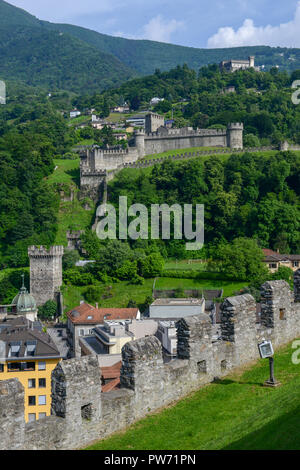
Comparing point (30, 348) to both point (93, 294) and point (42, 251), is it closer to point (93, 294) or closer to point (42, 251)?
point (93, 294)

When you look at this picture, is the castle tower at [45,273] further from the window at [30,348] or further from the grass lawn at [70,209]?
the window at [30,348]

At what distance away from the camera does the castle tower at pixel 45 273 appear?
69625 mm

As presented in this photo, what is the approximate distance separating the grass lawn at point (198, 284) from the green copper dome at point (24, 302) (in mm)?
14073

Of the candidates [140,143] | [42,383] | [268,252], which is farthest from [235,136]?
[42,383]

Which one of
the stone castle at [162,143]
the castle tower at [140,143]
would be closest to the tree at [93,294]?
the stone castle at [162,143]

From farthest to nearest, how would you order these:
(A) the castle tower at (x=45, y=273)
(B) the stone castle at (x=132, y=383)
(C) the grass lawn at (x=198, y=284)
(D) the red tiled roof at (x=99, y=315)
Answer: (A) the castle tower at (x=45, y=273)
(C) the grass lawn at (x=198, y=284)
(D) the red tiled roof at (x=99, y=315)
(B) the stone castle at (x=132, y=383)

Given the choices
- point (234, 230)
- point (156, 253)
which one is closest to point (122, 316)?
point (156, 253)

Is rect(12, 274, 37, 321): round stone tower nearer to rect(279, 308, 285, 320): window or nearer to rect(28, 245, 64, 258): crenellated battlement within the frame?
rect(28, 245, 64, 258): crenellated battlement

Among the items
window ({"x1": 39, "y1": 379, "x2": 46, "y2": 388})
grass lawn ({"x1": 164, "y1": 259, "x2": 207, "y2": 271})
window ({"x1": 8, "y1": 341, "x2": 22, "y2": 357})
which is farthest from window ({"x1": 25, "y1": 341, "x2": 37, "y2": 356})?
grass lawn ({"x1": 164, "y1": 259, "x2": 207, "y2": 271})

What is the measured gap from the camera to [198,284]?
65750mm

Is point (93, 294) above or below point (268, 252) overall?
below

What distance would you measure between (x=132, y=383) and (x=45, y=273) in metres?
59.2
